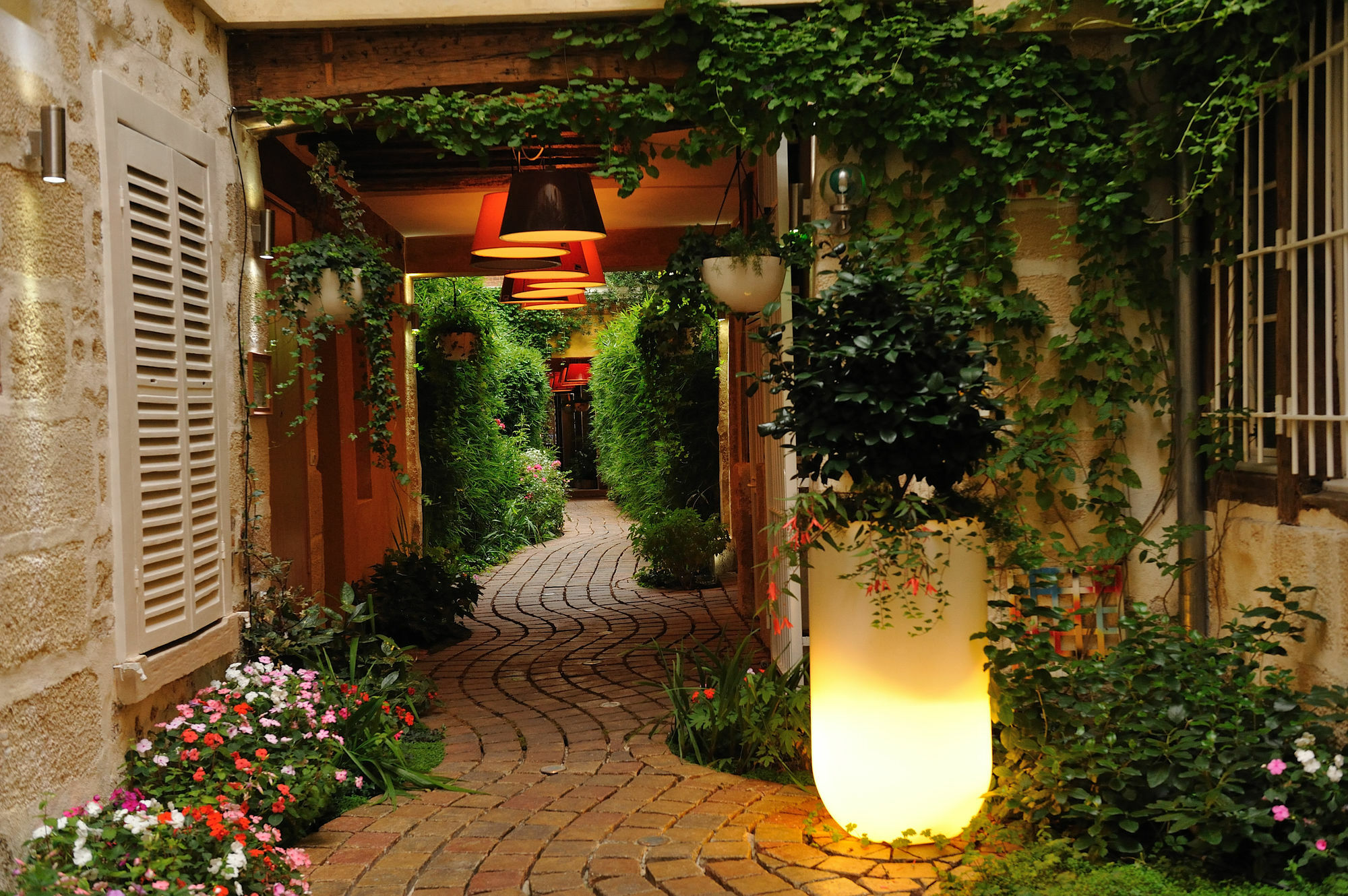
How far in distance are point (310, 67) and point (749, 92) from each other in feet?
6.54

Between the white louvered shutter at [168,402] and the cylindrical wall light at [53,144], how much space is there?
497 mm

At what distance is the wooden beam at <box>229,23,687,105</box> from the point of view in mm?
4871

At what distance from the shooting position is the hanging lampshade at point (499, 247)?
6844mm

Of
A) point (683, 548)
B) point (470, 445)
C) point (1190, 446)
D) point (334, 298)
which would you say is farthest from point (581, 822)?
point (470, 445)

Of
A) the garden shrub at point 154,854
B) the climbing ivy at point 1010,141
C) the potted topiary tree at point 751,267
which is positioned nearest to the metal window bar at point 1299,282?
the climbing ivy at point 1010,141

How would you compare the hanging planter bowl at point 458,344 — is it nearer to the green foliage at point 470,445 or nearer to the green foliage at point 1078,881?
the green foliage at point 470,445

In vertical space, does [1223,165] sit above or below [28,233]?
above

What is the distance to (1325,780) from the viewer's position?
3.21 meters

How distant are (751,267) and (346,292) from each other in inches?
78.1

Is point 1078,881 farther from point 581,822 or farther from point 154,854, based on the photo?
point 154,854

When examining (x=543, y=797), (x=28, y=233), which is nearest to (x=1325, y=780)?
(x=543, y=797)

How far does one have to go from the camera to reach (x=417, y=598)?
Result: 24.8 ft

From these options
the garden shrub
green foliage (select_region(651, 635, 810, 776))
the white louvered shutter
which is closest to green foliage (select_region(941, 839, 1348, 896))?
A: green foliage (select_region(651, 635, 810, 776))

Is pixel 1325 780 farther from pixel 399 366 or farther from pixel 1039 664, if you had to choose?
pixel 399 366
